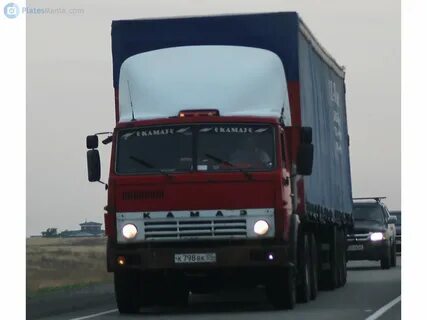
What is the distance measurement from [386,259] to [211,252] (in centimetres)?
1630

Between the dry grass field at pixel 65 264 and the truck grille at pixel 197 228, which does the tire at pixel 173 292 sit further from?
the truck grille at pixel 197 228

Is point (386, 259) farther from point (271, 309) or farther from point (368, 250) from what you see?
point (271, 309)

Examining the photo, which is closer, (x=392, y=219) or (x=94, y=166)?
(x=94, y=166)

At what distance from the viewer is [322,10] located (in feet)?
76.4

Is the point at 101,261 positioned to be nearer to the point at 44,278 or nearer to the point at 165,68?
the point at 44,278

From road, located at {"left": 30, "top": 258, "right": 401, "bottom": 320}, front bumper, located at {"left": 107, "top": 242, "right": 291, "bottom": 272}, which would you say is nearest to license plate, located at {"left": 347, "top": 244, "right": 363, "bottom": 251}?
road, located at {"left": 30, "top": 258, "right": 401, "bottom": 320}

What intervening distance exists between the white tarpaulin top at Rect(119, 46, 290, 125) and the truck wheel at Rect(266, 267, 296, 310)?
2.06 m

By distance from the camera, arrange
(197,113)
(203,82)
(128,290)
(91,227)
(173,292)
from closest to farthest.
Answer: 1. (197,113)
2. (203,82)
3. (128,290)
4. (91,227)
5. (173,292)

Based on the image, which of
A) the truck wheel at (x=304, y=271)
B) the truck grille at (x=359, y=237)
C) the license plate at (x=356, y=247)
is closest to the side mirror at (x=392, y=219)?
the truck grille at (x=359, y=237)

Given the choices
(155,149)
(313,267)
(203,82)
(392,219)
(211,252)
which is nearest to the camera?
(211,252)

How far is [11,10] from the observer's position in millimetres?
22047

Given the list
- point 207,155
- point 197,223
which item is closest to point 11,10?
point 207,155

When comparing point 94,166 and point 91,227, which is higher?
point 94,166
